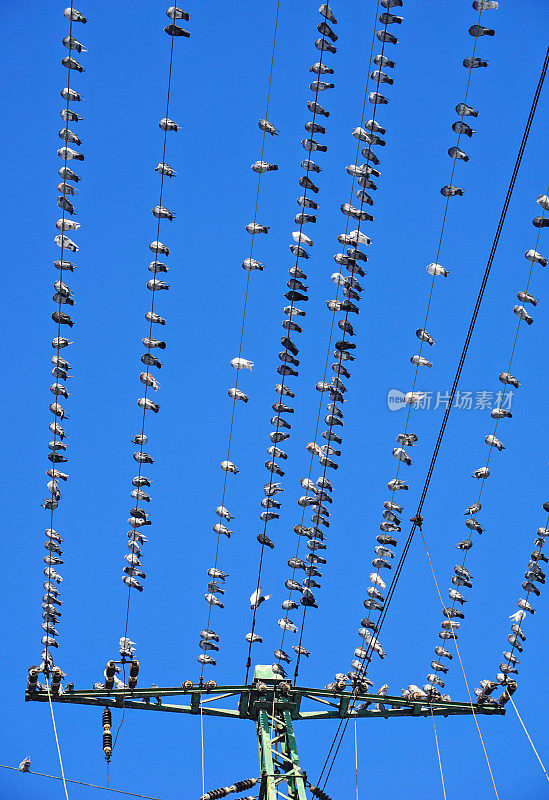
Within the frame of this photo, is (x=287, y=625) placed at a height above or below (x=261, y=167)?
below

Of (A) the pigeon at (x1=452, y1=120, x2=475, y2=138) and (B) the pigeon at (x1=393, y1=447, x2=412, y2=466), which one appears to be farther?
(B) the pigeon at (x1=393, y1=447, x2=412, y2=466)

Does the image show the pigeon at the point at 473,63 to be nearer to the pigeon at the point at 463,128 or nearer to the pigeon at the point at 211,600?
the pigeon at the point at 463,128

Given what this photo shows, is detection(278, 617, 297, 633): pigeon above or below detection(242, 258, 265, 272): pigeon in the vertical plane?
below

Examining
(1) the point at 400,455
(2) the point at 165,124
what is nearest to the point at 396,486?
(1) the point at 400,455

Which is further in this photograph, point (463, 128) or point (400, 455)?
point (400, 455)

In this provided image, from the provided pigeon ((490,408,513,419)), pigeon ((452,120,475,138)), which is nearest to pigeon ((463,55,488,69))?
pigeon ((452,120,475,138))

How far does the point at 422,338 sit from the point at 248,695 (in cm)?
562

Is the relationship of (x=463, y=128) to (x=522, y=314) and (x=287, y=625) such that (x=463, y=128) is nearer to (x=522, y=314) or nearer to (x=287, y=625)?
(x=522, y=314)

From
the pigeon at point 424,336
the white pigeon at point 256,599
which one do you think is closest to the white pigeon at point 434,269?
the pigeon at point 424,336

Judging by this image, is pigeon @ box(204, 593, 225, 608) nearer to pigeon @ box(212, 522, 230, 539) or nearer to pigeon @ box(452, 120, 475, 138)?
pigeon @ box(212, 522, 230, 539)

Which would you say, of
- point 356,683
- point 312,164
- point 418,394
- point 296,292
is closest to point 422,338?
point 418,394

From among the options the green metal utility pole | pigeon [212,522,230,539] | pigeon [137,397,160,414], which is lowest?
the green metal utility pole

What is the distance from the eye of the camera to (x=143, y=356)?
Result: 1748 cm

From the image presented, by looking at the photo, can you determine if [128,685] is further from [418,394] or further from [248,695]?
[418,394]
